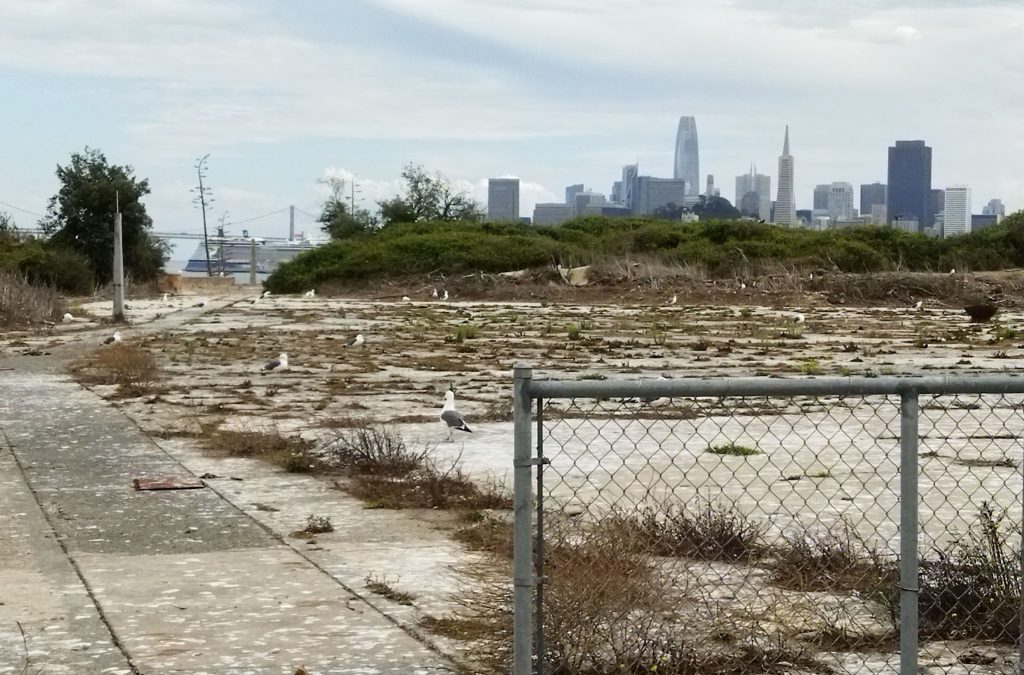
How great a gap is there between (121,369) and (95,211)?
136 feet

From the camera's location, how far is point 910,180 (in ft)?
493

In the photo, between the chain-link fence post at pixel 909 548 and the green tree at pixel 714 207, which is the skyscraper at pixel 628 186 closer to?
the green tree at pixel 714 207

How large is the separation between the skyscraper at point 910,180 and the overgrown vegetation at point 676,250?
84641 millimetres

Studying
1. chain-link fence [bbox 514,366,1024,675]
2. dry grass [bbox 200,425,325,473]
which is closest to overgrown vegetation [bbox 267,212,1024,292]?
dry grass [bbox 200,425,325,473]

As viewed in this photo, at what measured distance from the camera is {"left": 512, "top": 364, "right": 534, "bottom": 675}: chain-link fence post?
15.9 feet

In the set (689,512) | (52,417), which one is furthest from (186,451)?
(689,512)

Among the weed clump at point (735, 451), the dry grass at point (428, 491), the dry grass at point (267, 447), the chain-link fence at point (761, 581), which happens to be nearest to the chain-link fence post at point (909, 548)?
the chain-link fence at point (761, 581)

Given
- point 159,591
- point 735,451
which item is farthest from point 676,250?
point 159,591

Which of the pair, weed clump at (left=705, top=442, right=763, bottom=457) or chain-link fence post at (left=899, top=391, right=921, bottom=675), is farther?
weed clump at (left=705, top=442, right=763, bottom=457)

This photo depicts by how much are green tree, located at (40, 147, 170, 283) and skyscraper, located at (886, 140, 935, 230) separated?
102 meters

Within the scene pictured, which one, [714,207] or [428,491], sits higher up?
[714,207]

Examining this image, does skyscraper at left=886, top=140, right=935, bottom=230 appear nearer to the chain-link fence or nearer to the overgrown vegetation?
the overgrown vegetation

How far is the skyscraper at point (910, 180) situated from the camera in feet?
481

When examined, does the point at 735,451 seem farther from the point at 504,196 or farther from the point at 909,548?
the point at 504,196
